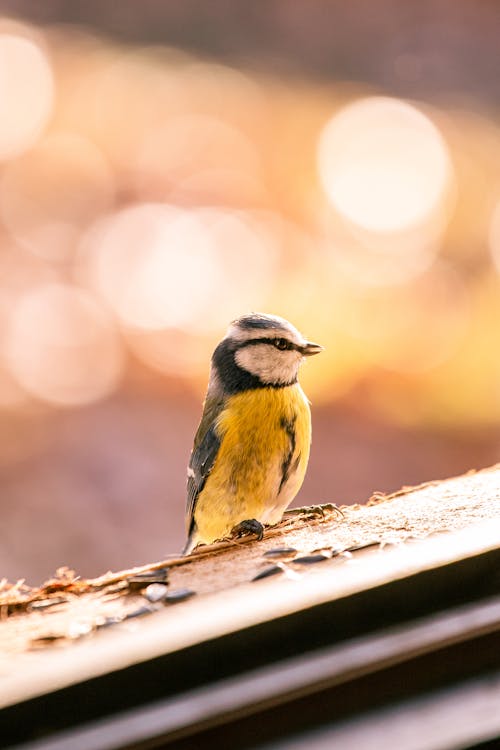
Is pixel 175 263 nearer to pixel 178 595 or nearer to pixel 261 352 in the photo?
pixel 261 352

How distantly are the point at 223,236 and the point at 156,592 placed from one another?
1362 mm

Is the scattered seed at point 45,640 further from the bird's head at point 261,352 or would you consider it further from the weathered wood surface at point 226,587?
the bird's head at point 261,352

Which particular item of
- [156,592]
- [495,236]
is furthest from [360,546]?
[495,236]

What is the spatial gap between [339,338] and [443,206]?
41 centimetres

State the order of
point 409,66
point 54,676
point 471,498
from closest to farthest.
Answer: point 54,676 → point 471,498 → point 409,66

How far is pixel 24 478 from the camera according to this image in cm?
169

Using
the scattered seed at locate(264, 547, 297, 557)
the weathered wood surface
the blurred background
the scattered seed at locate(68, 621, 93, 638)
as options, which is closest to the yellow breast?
the weathered wood surface

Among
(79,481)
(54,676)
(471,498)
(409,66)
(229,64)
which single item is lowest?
(54,676)

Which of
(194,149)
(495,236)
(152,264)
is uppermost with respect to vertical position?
(194,149)

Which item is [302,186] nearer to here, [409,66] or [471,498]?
[409,66]

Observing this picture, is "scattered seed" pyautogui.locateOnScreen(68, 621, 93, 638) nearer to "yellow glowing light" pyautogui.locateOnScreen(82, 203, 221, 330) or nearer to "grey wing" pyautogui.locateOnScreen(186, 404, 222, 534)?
"grey wing" pyautogui.locateOnScreen(186, 404, 222, 534)

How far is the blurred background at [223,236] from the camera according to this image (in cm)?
172

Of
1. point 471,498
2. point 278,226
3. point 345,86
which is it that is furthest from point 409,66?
point 471,498

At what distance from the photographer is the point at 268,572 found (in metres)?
0.53
